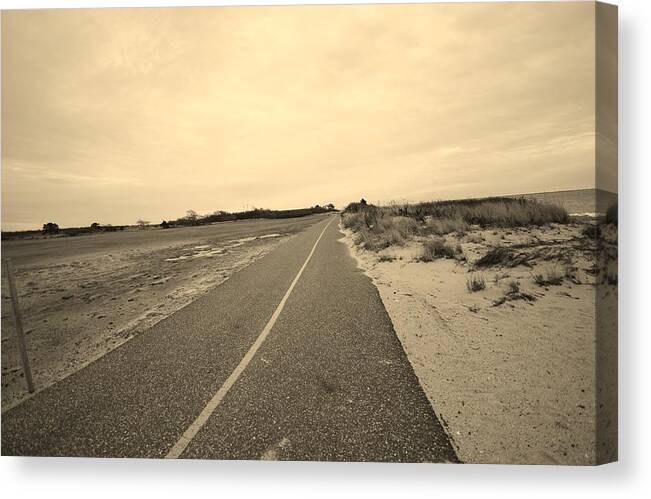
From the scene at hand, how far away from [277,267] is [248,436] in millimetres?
7142

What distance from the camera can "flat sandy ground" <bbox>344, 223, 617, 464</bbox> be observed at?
8.30 ft

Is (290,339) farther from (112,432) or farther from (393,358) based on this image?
(112,432)

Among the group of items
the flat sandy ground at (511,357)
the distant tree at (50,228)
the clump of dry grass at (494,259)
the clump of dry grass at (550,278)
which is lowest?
the flat sandy ground at (511,357)

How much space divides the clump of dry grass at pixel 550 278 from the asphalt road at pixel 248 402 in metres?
2.91

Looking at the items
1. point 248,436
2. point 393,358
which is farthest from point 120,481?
point 393,358

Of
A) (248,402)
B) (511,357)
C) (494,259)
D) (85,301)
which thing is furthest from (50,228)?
(494,259)

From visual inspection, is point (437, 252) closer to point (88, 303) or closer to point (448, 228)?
point (448, 228)

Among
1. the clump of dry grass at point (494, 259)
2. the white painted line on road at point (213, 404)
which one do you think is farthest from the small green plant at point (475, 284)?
the white painted line on road at point (213, 404)

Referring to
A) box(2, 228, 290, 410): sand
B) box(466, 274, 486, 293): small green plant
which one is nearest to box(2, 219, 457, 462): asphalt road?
box(2, 228, 290, 410): sand

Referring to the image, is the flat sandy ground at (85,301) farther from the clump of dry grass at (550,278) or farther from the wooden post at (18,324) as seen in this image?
the clump of dry grass at (550,278)

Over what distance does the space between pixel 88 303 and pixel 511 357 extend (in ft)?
27.5

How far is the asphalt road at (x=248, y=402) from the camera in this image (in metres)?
2.53

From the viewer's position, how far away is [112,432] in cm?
269

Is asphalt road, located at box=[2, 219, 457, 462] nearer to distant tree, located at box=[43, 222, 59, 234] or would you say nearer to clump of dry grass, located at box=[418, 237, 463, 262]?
distant tree, located at box=[43, 222, 59, 234]
